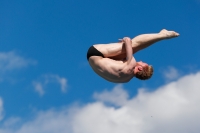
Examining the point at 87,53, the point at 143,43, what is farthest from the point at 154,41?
the point at 87,53

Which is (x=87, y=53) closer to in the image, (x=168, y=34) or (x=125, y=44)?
(x=125, y=44)

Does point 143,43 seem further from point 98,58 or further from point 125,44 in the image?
point 98,58

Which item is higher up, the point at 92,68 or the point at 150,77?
the point at 92,68

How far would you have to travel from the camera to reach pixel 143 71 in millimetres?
10328

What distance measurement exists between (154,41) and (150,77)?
3.20 feet

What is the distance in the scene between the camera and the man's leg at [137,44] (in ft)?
34.3

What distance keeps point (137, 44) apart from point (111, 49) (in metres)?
0.72

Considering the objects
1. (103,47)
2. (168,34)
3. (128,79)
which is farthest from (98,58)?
(168,34)

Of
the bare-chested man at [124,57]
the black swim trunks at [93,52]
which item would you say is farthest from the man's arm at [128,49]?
the black swim trunks at [93,52]

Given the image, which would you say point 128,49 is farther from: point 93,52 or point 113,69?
point 93,52

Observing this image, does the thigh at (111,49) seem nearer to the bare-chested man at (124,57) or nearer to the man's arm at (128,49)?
the bare-chested man at (124,57)

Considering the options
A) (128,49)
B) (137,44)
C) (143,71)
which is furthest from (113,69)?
(137,44)

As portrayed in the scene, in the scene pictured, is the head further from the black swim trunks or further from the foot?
the black swim trunks

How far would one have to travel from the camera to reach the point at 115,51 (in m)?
10.5
